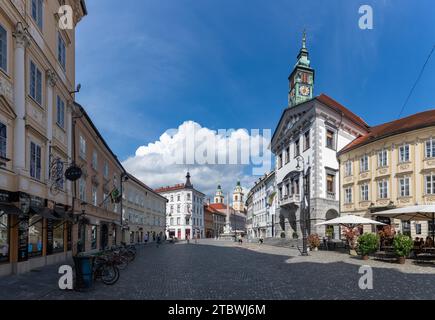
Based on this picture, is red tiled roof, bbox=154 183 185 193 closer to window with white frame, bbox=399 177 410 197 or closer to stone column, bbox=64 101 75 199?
window with white frame, bbox=399 177 410 197

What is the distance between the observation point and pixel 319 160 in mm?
38031

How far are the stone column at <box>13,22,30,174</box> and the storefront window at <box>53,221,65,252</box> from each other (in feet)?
18.6

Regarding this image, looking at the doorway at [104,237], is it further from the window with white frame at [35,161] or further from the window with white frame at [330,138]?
the window with white frame at [330,138]

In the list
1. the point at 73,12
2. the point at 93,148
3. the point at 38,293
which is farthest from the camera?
the point at 93,148

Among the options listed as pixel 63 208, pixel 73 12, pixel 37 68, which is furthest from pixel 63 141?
pixel 73 12

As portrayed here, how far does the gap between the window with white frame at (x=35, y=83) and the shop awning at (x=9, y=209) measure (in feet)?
17.0

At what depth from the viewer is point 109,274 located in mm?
12320

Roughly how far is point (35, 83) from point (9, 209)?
20.4 feet

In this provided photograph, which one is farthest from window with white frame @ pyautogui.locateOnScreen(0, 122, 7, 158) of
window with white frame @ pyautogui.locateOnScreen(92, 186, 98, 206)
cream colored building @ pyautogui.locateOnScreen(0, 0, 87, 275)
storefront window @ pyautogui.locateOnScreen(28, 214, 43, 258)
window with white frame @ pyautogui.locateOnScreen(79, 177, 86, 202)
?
window with white frame @ pyautogui.locateOnScreen(92, 186, 98, 206)

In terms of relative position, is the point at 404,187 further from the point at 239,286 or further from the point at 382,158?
the point at 239,286

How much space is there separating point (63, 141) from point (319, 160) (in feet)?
85.2

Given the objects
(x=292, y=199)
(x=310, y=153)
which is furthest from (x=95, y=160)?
(x=292, y=199)

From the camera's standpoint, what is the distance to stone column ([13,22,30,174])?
1410 centimetres

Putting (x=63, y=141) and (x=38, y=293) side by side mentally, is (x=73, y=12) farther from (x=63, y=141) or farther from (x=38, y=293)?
(x=38, y=293)
